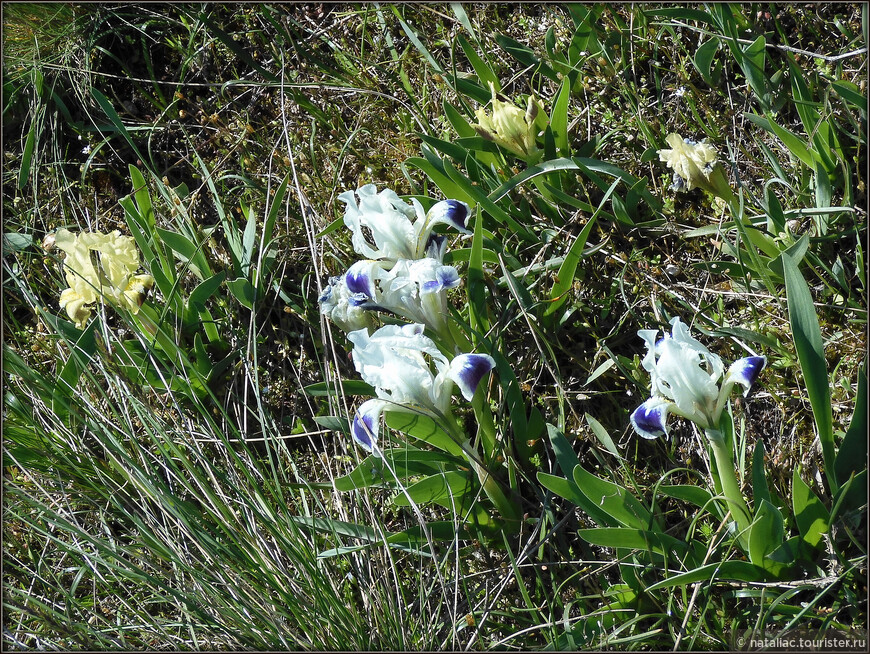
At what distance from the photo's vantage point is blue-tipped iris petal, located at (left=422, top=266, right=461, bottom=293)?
146 cm

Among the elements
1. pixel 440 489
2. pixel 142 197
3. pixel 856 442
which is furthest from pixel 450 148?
pixel 856 442

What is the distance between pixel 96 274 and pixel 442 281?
1073 mm

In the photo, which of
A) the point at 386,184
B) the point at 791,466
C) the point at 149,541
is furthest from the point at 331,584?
the point at 386,184

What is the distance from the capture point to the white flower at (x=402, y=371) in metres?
1.40

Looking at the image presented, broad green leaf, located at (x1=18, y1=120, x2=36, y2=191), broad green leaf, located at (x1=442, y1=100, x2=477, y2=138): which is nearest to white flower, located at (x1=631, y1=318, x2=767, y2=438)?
broad green leaf, located at (x1=442, y1=100, x2=477, y2=138)

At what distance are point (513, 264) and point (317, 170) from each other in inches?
30.3

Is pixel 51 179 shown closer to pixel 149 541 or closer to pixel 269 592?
pixel 149 541

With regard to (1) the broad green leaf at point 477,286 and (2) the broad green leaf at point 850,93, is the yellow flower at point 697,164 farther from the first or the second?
(1) the broad green leaf at point 477,286

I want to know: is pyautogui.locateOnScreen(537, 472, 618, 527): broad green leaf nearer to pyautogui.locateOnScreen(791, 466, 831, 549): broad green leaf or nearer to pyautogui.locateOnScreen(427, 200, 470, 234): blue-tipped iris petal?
pyautogui.locateOnScreen(791, 466, 831, 549): broad green leaf

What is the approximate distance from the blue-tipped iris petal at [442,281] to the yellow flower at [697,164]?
2.07 feet

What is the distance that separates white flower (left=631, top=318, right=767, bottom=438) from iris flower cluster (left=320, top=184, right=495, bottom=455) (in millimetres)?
310

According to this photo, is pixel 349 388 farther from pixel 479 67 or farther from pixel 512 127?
pixel 479 67

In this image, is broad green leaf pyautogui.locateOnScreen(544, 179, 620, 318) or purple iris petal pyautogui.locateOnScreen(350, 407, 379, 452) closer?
purple iris petal pyautogui.locateOnScreen(350, 407, 379, 452)

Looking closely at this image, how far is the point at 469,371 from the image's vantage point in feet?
4.60
